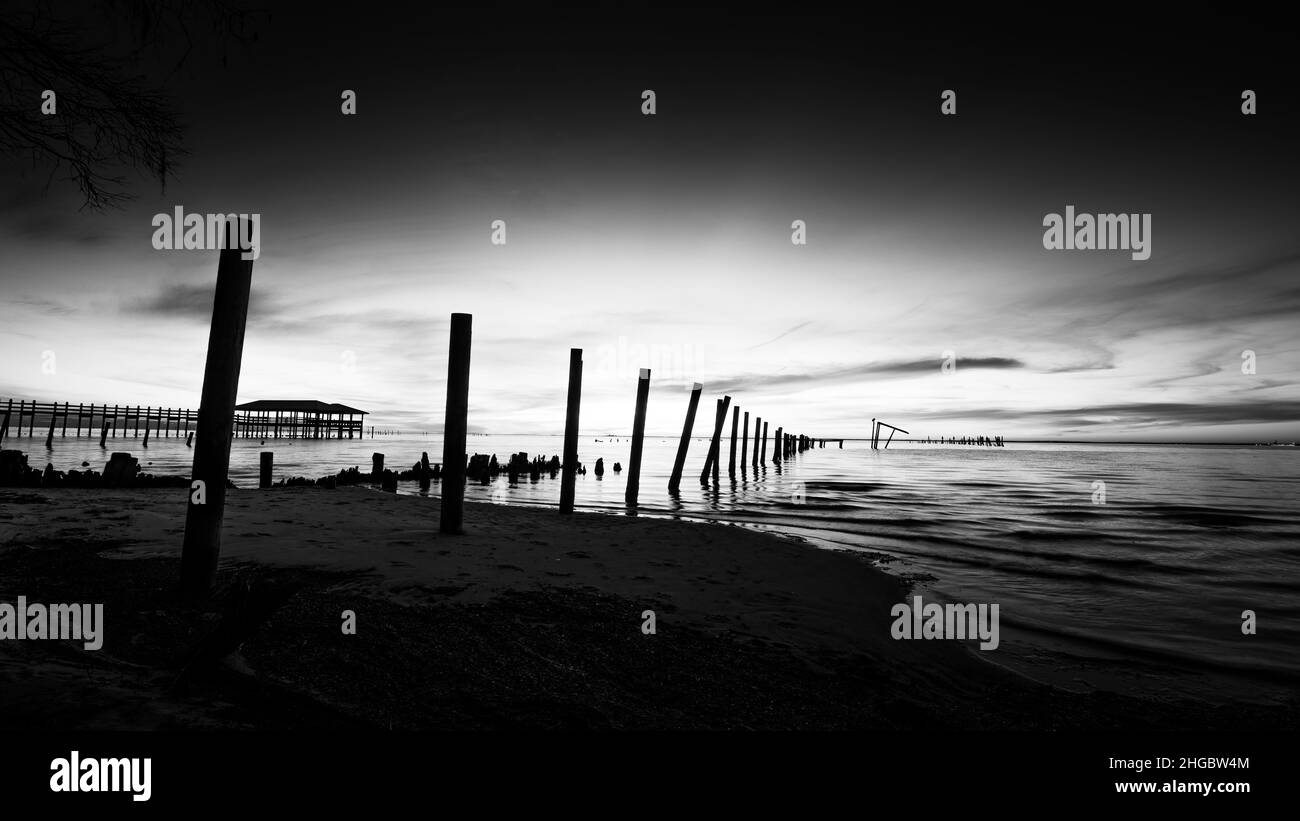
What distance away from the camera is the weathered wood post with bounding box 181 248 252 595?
4938mm

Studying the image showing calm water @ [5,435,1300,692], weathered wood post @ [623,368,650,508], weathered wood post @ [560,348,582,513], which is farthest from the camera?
weathered wood post @ [623,368,650,508]

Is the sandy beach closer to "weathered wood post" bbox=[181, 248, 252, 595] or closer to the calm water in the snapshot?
"weathered wood post" bbox=[181, 248, 252, 595]

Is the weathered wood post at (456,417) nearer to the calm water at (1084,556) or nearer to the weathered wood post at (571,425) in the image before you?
the weathered wood post at (571,425)

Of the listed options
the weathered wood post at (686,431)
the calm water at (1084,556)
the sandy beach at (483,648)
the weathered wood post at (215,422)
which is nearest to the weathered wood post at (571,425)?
the calm water at (1084,556)

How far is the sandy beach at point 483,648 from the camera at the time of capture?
3037mm

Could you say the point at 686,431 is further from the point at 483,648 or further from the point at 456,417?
the point at 483,648

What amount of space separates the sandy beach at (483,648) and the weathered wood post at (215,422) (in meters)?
0.31

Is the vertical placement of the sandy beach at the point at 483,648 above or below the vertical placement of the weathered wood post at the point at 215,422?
below

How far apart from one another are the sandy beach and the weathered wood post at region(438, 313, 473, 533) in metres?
0.72

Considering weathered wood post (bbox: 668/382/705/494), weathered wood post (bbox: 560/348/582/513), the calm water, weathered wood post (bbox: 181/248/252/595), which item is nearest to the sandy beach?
weathered wood post (bbox: 181/248/252/595)

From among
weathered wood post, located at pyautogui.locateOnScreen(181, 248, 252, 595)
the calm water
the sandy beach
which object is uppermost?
weathered wood post, located at pyautogui.locateOnScreen(181, 248, 252, 595)
